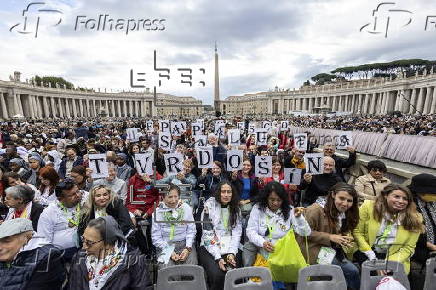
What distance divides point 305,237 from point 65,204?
320 centimetres

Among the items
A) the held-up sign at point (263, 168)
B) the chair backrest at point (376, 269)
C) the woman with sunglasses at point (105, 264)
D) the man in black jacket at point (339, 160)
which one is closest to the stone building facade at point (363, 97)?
the man in black jacket at point (339, 160)

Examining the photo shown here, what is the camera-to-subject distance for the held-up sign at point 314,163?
210 inches

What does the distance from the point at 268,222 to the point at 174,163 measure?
3.04 meters

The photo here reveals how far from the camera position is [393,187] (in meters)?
3.37

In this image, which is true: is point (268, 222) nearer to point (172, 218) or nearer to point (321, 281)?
point (321, 281)

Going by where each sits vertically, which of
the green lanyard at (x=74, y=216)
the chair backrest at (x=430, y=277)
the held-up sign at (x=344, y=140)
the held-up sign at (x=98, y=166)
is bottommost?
the chair backrest at (x=430, y=277)

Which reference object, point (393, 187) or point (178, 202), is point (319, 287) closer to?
point (393, 187)

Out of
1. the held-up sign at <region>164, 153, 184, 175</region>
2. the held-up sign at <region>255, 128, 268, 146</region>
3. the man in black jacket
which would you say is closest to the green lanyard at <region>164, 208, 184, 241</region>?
the held-up sign at <region>164, 153, 184, 175</region>

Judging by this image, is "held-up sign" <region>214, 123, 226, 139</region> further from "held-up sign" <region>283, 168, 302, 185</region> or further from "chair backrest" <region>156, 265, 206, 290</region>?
"chair backrest" <region>156, 265, 206, 290</region>

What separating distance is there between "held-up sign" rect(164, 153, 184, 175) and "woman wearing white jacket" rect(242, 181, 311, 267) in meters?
2.71

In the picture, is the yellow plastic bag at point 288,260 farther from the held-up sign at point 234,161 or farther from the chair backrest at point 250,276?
the held-up sign at point 234,161

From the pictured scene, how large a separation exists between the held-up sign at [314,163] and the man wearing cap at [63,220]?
13.5ft

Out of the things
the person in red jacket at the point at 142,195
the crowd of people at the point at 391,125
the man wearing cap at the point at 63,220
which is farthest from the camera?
the crowd of people at the point at 391,125

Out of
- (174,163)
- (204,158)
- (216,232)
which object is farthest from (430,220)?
(174,163)
